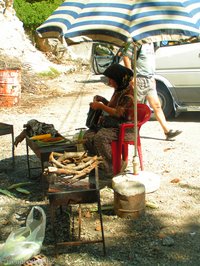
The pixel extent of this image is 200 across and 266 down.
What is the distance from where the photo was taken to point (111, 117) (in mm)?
5938

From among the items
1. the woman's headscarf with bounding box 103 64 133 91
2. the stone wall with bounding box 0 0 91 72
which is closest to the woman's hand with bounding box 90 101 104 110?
the woman's headscarf with bounding box 103 64 133 91

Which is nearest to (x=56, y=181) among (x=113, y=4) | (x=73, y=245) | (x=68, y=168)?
(x=68, y=168)

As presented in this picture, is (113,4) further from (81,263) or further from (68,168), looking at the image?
(81,263)

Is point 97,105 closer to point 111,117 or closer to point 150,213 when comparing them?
point 111,117

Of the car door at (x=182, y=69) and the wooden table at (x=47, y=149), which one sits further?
the car door at (x=182, y=69)

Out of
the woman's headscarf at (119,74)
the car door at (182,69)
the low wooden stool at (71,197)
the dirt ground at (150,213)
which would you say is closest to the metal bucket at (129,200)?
the dirt ground at (150,213)

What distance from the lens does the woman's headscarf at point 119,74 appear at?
5.77 metres

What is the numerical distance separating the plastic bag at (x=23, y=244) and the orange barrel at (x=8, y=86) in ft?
25.8

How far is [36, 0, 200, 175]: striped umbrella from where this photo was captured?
437 cm

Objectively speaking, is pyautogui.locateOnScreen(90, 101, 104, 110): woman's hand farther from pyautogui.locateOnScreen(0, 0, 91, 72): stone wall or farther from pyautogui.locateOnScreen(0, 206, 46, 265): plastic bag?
pyautogui.locateOnScreen(0, 0, 91, 72): stone wall

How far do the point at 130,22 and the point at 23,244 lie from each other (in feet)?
7.20

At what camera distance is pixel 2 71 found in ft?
38.7

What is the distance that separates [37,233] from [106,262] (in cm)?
64

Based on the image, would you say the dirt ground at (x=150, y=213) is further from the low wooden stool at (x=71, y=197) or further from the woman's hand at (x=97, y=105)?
the woman's hand at (x=97, y=105)
